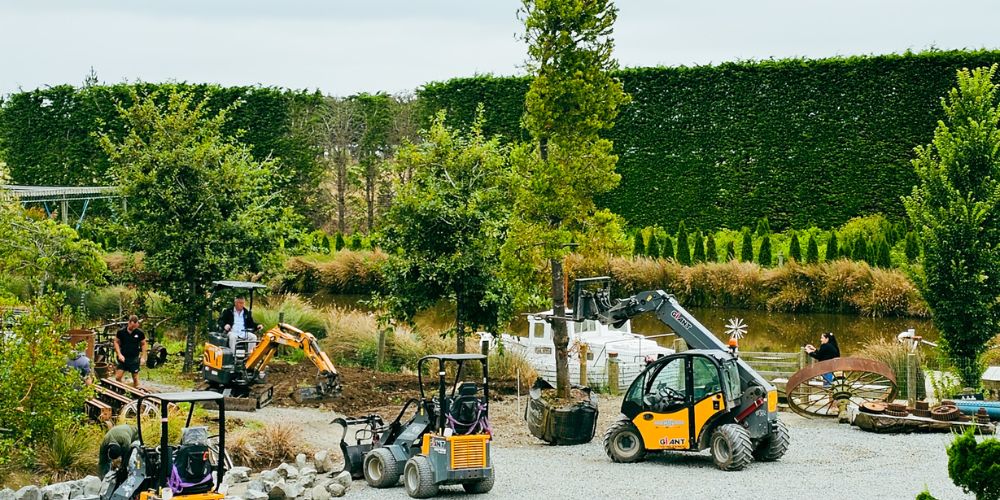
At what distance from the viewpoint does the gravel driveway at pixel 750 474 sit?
15398mm

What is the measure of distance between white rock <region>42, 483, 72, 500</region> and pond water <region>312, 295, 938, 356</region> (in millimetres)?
14845

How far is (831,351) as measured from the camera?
21812 millimetres

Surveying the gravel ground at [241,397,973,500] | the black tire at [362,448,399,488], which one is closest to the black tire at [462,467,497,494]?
the gravel ground at [241,397,973,500]

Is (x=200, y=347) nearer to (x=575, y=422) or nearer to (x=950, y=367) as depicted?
(x=575, y=422)

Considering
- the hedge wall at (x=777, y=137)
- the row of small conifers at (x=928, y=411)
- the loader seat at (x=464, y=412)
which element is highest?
the hedge wall at (x=777, y=137)

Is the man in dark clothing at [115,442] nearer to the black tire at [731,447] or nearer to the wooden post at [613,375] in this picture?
the black tire at [731,447]

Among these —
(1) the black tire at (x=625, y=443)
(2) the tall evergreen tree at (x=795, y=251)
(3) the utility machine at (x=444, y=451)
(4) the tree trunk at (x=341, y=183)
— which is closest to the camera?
(3) the utility machine at (x=444, y=451)

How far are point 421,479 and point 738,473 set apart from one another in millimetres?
4275

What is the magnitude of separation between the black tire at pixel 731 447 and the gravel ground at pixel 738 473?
0.15 meters

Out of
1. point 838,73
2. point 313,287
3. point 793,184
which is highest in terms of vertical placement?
point 838,73

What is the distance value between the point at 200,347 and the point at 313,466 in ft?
39.7

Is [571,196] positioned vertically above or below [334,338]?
above

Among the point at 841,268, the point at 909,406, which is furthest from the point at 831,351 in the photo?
the point at 841,268

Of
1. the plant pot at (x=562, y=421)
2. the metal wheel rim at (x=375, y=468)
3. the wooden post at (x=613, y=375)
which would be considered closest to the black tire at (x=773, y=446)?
the plant pot at (x=562, y=421)
